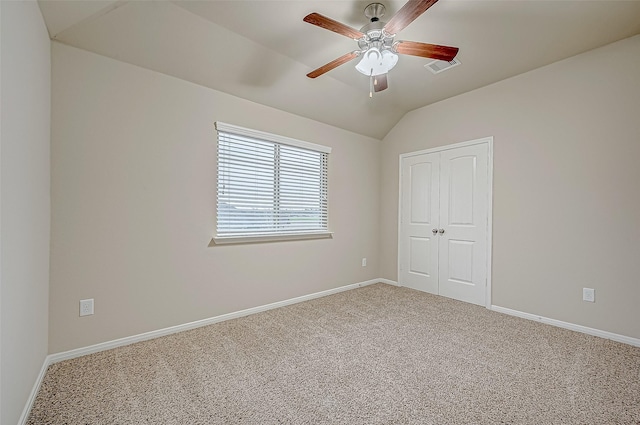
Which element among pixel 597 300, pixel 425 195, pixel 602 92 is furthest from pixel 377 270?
pixel 602 92

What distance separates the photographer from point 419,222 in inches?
165

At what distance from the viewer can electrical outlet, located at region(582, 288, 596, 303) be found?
2701 millimetres

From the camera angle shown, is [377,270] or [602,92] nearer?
[602,92]

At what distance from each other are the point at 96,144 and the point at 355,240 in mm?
3280

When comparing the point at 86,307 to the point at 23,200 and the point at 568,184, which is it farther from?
the point at 568,184

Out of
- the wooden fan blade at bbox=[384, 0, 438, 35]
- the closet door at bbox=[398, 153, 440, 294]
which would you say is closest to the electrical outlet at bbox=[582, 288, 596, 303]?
the closet door at bbox=[398, 153, 440, 294]

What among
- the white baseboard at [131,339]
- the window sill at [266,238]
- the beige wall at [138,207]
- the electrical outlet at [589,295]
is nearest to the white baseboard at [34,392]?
the white baseboard at [131,339]

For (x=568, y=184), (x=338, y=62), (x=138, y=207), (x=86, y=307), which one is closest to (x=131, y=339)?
(x=86, y=307)

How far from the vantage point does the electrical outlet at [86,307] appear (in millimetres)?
2232

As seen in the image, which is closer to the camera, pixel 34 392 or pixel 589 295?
pixel 34 392

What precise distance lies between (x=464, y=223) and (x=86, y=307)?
405 cm

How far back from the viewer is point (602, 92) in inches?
105

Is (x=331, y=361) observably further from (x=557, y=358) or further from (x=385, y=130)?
(x=385, y=130)

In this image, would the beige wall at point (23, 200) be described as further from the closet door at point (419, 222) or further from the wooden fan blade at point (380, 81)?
the closet door at point (419, 222)
